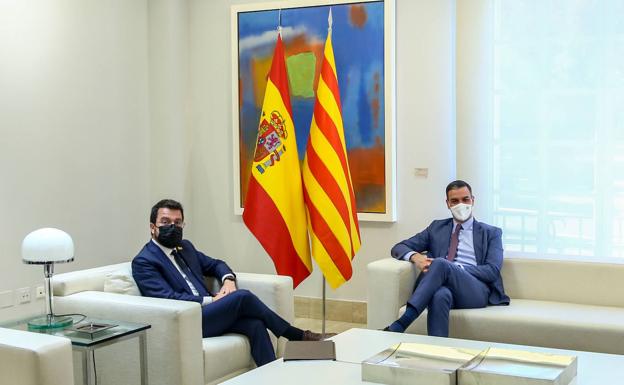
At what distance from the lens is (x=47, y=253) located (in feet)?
11.5

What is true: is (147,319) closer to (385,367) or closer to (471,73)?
(385,367)

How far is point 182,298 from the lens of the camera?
4.07 m

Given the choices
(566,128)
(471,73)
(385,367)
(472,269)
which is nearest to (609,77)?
(566,128)

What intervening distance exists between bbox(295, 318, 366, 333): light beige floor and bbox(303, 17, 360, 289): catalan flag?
821 mm

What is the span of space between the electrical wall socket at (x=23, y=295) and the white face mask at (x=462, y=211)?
292 centimetres

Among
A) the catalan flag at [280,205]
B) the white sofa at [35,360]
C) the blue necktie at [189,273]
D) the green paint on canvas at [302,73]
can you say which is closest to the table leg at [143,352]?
the white sofa at [35,360]

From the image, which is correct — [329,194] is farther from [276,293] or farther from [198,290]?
[198,290]

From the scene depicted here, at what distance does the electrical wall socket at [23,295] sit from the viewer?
501 cm

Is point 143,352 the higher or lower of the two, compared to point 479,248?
lower

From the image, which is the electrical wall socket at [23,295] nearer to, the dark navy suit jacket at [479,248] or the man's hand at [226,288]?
the man's hand at [226,288]

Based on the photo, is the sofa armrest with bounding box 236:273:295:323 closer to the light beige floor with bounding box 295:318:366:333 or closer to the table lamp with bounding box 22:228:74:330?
the table lamp with bounding box 22:228:74:330

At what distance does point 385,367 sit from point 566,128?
2943 mm

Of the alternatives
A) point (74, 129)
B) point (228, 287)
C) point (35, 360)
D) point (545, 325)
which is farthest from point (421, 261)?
point (74, 129)

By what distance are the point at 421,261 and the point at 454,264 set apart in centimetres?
21
